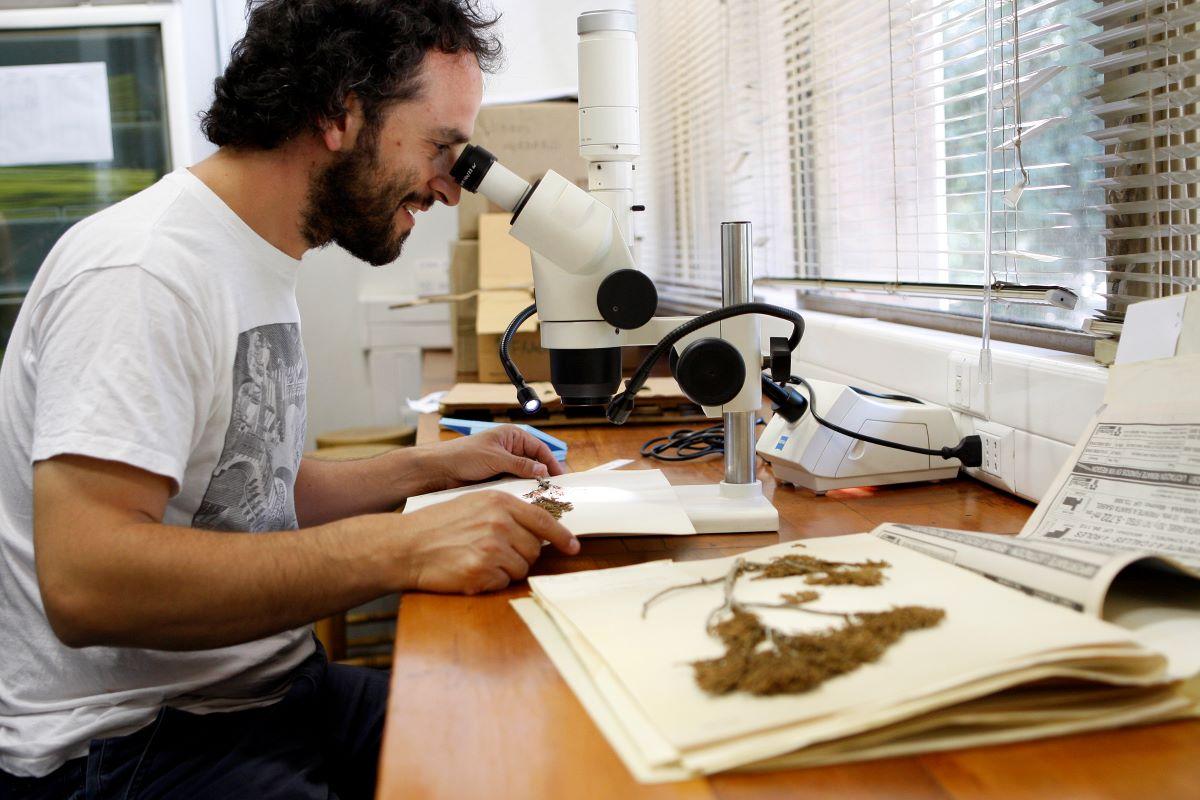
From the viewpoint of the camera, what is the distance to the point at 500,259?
2809 millimetres

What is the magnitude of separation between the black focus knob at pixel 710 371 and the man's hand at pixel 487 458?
0.39m

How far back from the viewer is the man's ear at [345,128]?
4.29 ft

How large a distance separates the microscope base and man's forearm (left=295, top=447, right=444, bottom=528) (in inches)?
17.3

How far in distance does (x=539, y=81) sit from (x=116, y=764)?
3.16 m

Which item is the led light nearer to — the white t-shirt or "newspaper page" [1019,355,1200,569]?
the white t-shirt

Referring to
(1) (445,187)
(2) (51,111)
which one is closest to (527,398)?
(1) (445,187)

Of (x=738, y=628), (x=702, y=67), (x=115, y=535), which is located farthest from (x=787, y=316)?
(x=702, y=67)

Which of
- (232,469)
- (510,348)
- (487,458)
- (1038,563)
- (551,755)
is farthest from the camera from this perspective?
(510,348)

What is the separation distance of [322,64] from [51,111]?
2.02m

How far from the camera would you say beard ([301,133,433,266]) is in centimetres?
132

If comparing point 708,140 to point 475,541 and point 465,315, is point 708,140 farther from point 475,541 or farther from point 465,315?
point 475,541

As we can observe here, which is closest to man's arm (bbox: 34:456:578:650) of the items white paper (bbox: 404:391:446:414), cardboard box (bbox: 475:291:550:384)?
white paper (bbox: 404:391:446:414)

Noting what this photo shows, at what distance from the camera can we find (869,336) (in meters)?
1.76

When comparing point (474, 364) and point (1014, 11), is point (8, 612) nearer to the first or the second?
point (1014, 11)
